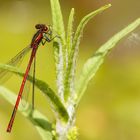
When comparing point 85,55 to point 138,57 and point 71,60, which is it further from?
point 71,60

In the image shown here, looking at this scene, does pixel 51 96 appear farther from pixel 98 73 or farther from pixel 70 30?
pixel 98 73

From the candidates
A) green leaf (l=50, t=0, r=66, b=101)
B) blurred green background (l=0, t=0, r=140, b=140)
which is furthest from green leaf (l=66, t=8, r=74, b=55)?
blurred green background (l=0, t=0, r=140, b=140)

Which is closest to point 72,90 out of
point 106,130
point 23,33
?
point 106,130

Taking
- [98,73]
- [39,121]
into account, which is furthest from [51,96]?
[98,73]

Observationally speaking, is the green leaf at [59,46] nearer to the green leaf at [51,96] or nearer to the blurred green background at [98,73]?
the green leaf at [51,96]

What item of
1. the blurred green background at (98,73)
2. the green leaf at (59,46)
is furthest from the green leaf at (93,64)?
the blurred green background at (98,73)

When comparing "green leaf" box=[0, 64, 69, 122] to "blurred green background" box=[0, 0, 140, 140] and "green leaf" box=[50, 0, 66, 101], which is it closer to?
"green leaf" box=[50, 0, 66, 101]
